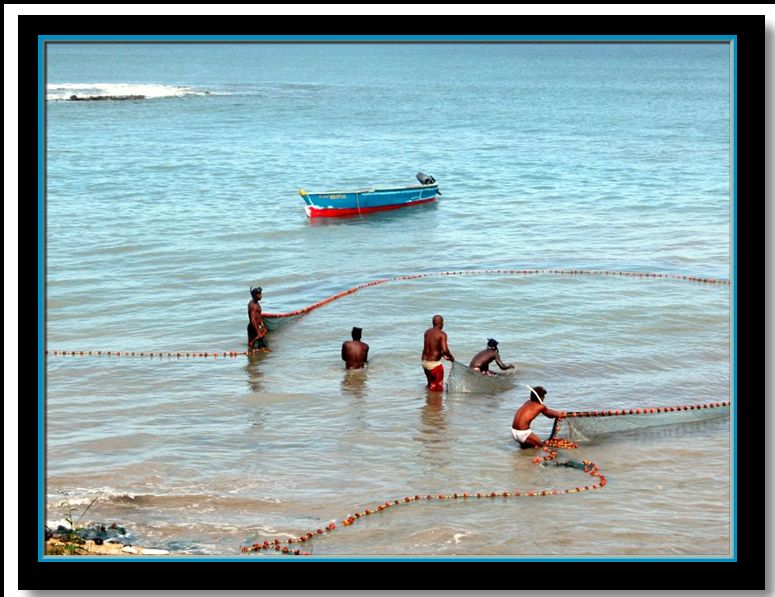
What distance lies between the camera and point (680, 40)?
657 cm

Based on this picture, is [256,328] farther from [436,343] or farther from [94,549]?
[94,549]

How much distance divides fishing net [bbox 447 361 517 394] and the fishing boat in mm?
16177

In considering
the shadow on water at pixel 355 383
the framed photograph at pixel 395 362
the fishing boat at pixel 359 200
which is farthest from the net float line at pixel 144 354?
the fishing boat at pixel 359 200

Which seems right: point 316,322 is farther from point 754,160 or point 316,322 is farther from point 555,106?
point 555,106

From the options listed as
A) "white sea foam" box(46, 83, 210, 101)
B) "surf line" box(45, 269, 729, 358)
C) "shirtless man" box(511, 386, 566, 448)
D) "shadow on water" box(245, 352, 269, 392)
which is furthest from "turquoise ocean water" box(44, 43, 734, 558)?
"white sea foam" box(46, 83, 210, 101)

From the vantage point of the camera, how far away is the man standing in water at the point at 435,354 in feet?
48.0

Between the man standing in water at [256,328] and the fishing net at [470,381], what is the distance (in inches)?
150

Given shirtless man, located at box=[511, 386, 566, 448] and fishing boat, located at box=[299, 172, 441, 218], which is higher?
fishing boat, located at box=[299, 172, 441, 218]

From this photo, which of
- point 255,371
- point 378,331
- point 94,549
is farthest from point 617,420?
point 378,331

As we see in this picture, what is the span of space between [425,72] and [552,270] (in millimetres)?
86134

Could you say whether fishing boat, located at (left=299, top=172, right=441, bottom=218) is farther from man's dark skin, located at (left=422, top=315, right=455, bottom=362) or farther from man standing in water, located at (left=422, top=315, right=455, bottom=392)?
man's dark skin, located at (left=422, top=315, right=455, bottom=362)

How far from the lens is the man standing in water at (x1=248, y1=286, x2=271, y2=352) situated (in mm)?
17250

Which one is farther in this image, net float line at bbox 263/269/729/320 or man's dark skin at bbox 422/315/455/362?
net float line at bbox 263/269/729/320

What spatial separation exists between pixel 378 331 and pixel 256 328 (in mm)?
2585
